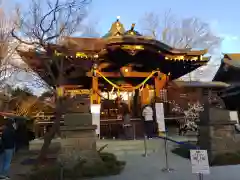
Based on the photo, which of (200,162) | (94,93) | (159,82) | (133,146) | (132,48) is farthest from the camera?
(159,82)

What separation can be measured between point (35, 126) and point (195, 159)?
12.7 m

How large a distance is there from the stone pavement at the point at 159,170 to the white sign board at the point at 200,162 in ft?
5.65

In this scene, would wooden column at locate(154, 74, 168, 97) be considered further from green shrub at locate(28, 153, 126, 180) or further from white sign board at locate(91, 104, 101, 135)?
green shrub at locate(28, 153, 126, 180)

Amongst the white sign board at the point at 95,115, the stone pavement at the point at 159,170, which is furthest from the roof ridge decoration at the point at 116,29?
the stone pavement at the point at 159,170

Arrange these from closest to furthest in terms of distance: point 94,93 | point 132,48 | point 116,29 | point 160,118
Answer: point 160,118 → point 132,48 → point 94,93 → point 116,29

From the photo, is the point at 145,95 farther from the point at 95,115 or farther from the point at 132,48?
the point at 95,115

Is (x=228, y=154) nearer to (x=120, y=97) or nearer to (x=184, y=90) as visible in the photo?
(x=184, y=90)

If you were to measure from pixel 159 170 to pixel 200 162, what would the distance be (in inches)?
113

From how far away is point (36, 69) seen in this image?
58.5ft

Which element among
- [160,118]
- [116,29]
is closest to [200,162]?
[160,118]

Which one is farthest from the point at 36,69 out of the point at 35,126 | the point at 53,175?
the point at 53,175

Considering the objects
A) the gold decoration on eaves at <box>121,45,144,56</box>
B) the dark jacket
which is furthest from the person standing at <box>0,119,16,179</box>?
the gold decoration on eaves at <box>121,45,144,56</box>

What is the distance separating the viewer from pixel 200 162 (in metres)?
5.89

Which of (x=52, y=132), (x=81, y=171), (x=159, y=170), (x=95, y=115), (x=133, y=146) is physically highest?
(x=95, y=115)
